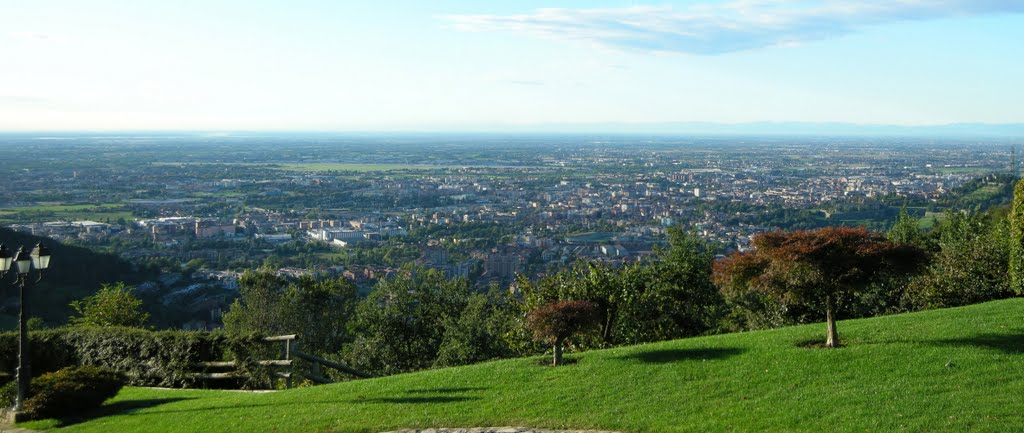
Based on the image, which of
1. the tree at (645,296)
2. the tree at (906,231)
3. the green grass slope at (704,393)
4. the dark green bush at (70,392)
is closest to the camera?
the green grass slope at (704,393)

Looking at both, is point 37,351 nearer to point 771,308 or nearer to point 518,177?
point 771,308

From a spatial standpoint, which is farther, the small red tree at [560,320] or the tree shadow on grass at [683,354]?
the small red tree at [560,320]

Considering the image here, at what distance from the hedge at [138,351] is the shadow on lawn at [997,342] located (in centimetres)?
1190

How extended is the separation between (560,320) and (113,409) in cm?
727

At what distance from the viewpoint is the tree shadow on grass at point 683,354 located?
11867 mm

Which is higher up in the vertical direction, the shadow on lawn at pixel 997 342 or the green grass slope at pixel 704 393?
the shadow on lawn at pixel 997 342

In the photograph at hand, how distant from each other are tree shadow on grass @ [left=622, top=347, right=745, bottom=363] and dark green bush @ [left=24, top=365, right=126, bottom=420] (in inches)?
325

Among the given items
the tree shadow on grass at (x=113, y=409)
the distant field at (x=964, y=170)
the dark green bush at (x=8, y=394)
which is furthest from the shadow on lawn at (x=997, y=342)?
the distant field at (x=964, y=170)

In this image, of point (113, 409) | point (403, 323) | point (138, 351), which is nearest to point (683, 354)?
point (113, 409)

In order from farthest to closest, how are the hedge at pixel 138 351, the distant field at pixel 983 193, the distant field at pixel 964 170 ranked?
the distant field at pixel 964 170 → the distant field at pixel 983 193 → the hedge at pixel 138 351

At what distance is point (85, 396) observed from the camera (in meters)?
12.3

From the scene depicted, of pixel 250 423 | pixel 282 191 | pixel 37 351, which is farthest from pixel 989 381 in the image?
pixel 282 191

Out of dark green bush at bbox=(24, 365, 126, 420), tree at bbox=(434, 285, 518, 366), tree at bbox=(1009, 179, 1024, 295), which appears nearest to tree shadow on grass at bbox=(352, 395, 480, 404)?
dark green bush at bbox=(24, 365, 126, 420)

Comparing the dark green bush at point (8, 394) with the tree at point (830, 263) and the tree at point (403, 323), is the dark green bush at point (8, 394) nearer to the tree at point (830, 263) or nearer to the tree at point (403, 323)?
the tree at point (403, 323)
